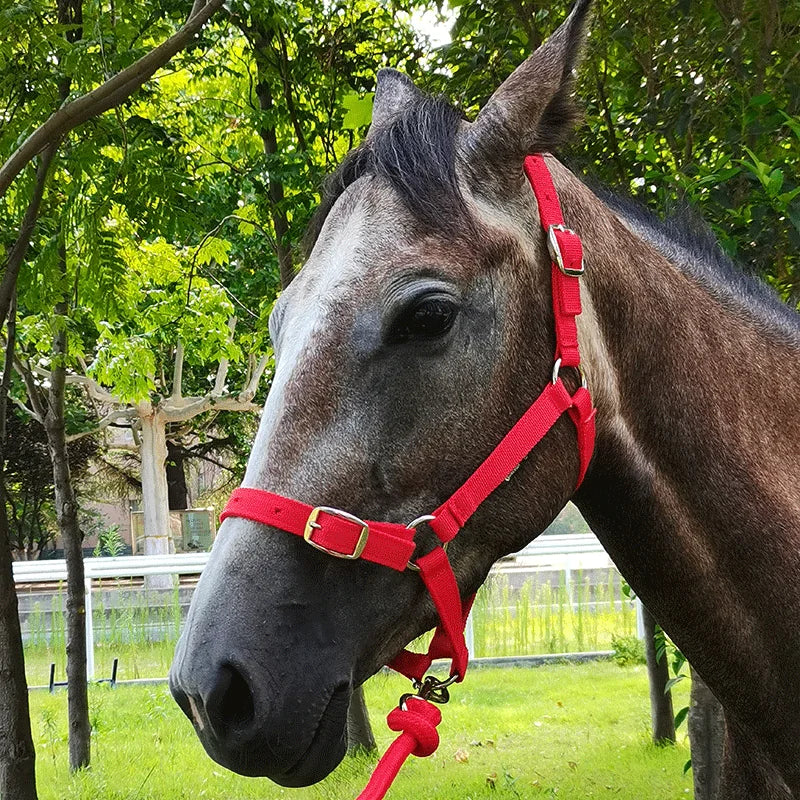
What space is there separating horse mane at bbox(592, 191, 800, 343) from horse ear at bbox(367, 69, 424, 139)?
551mm

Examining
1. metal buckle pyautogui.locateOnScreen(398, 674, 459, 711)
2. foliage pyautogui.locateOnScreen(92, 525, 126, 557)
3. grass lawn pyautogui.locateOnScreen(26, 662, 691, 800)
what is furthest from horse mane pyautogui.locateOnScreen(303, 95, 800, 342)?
foliage pyautogui.locateOnScreen(92, 525, 126, 557)

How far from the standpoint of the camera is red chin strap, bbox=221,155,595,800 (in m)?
1.54

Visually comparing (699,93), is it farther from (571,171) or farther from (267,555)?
(267,555)

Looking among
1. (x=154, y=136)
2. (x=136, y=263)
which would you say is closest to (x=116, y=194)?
(x=154, y=136)

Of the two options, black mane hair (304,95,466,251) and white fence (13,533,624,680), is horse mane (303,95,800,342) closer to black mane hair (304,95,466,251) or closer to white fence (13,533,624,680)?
black mane hair (304,95,466,251)

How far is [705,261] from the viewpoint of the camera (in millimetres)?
2207

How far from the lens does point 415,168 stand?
Answer: 1.79 metres

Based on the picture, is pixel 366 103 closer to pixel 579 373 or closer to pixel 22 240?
pixel 22 240

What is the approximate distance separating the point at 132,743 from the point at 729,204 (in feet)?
22.6

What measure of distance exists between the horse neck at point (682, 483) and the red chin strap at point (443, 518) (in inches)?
3.8

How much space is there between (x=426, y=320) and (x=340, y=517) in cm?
42

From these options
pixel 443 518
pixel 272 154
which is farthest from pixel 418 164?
pixel 272 154

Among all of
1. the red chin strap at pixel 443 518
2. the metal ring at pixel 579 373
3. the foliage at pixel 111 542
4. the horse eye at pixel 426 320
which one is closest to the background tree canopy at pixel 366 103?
the red chin strap at pixel 443 518

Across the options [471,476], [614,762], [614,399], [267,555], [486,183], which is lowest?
[614,762]
